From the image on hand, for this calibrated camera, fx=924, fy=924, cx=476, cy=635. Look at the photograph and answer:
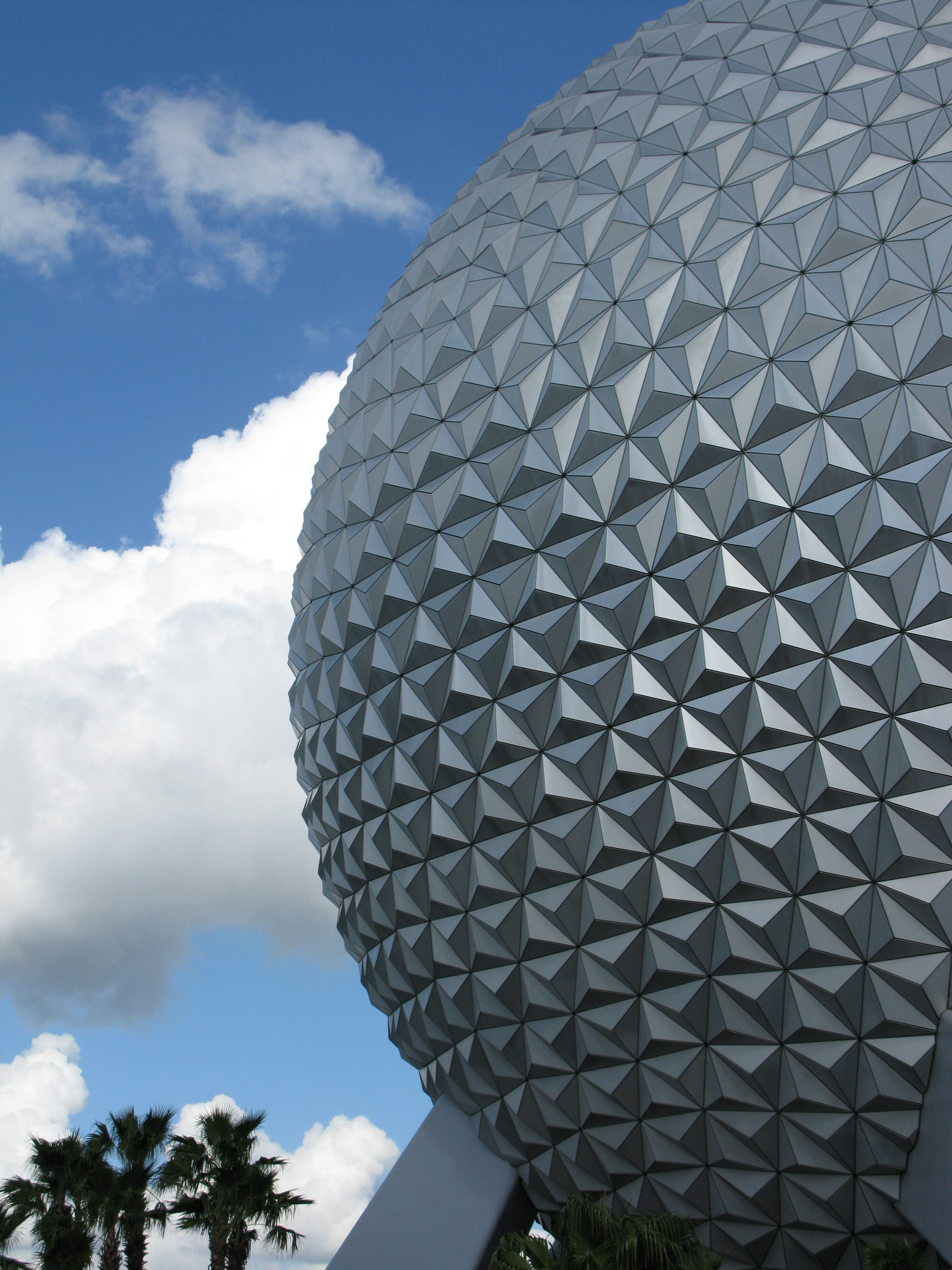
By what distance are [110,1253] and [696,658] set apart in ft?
44.5

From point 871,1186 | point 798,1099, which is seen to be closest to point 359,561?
point 798,1099

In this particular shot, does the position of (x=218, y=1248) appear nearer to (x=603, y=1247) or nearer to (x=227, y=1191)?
(x=227, y=1191)

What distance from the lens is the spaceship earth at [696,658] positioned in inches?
418

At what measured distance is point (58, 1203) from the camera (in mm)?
15594

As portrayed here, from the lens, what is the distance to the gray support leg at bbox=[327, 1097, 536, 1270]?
12617 mm

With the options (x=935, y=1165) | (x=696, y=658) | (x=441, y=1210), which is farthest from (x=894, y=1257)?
(x=441, y=1210)

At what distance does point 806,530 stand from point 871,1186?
7765 millimetres

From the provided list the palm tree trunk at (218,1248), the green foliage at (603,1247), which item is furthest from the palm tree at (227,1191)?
the green foliage at (603,1247)

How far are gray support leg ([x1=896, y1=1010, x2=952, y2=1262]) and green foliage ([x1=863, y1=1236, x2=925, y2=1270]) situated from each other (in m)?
1.13

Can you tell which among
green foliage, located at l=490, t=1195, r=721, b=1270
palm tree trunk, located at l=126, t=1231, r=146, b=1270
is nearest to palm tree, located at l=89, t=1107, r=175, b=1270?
palm tree trunk, located at l=126, t=1231, r=146, b=1270

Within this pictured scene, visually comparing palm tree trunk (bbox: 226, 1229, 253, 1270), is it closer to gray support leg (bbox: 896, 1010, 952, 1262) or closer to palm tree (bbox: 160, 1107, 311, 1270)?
A: palm tree (bbox: 160, 1107, 311, 1270)

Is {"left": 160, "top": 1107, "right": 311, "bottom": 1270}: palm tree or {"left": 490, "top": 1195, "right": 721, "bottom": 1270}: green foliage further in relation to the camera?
{"left": 160, "top": 1107, "right": 311, "bottom": 1270}: palm tree

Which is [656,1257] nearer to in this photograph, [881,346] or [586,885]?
[586,885]

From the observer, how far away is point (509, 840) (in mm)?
12398
